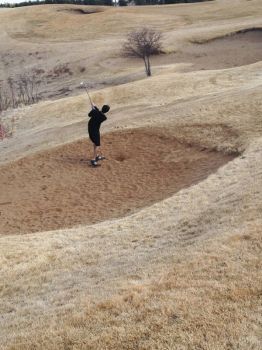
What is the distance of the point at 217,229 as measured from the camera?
10.6 metres

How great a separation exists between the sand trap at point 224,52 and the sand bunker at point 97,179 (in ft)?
82.8

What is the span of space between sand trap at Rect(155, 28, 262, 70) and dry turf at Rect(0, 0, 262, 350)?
10.3 meters

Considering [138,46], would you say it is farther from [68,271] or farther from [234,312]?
[234,312]

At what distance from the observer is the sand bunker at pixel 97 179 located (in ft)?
51.3

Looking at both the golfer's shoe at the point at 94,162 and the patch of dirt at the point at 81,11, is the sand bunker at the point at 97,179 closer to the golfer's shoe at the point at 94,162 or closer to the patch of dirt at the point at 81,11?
the golfer's shoe at the point at 94,162

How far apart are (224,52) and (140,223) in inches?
1583

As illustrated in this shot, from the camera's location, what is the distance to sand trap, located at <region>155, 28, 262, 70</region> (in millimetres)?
46422

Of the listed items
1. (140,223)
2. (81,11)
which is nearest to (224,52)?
(140,223)

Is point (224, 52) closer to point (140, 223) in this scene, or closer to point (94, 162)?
point (94, 162)

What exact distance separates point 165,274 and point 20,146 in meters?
18.9

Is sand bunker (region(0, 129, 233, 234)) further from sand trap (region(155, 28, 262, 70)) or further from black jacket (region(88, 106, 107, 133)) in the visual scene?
sand trap (region(155, 28, 262, 70))

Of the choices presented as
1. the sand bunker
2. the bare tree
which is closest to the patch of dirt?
the bare tree

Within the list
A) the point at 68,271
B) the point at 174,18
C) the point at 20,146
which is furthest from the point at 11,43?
the point at 68,271

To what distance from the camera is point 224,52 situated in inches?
1998
